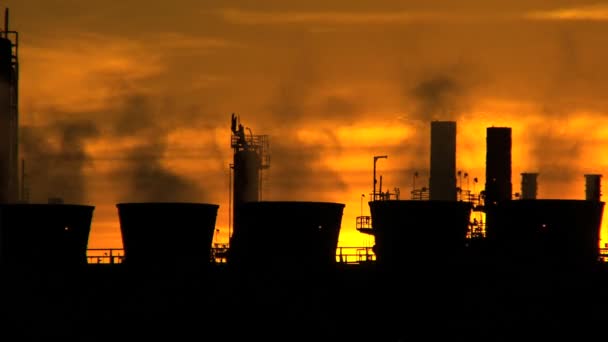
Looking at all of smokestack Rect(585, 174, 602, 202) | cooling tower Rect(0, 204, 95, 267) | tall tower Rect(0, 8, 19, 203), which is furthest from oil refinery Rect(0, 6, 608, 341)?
smokestack Rect(585, 174, 602, 202)

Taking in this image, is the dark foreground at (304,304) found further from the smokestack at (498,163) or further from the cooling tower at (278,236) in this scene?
the smokestack at (498,163)

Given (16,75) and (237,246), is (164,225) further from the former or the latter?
(16,75)

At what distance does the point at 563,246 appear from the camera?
52.4m

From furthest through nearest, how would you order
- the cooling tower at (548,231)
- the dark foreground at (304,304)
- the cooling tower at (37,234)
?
1. the cooling tower at (548,231)
2. the cooling tower at (37,234)
3. the dark foreground at (304,304)

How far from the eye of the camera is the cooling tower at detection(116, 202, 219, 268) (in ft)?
160

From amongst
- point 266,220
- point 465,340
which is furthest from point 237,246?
point 465,340

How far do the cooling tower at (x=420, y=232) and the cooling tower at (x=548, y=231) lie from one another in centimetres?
280

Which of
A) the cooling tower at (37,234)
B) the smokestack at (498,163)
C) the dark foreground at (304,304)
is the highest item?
the smokestack at (498,163)

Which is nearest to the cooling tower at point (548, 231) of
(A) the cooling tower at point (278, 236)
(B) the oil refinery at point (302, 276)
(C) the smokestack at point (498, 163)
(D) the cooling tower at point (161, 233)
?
(B) the oil refinery at point (302, 276)

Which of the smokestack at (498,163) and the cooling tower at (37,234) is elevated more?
the smokestack at (498,163)

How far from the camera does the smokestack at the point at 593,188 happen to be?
99125 mm

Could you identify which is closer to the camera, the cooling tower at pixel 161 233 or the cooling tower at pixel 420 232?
the cooling tower at pixel 161 233

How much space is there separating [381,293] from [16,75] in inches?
1163

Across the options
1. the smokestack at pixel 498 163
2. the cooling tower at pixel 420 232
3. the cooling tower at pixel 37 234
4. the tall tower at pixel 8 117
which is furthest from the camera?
the smokestack at pixel 498 163
